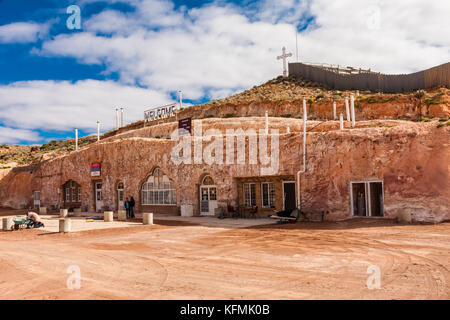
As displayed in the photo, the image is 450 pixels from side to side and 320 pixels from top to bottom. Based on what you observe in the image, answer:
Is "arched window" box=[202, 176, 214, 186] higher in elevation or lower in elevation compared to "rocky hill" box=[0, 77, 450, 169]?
lower

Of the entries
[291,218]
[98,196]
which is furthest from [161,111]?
[291,218]

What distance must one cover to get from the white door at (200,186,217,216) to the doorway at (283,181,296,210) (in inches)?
204

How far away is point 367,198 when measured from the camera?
18.4m

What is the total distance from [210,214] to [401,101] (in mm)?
21818

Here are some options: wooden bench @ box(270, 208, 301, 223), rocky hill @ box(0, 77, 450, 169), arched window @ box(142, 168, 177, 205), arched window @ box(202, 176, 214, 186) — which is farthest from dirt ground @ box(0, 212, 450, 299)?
arched window @ box(142, 168, 177, 205)

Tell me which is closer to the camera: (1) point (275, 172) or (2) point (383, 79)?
(1) point (275, 172)

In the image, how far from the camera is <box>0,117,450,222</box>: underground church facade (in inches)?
672

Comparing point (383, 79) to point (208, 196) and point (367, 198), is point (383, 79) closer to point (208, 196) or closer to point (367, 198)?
point (367, 198)

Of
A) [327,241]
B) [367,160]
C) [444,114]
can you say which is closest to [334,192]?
[367,160]

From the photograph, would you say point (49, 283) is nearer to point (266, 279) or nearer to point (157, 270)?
point (157, 270)

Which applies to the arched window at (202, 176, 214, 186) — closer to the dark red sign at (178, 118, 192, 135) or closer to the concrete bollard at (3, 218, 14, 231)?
the dark red sign at (178, 118, 192, 135)

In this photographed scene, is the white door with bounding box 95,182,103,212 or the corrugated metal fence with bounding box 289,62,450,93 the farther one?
the corrugated metal fence with bounding box 289,62,450,93

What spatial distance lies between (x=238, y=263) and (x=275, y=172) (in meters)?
11.9

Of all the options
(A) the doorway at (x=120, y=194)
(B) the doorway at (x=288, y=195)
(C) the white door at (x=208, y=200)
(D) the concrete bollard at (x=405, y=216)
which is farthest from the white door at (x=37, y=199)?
(D) the concrete bollard at (x=405, y=216)
